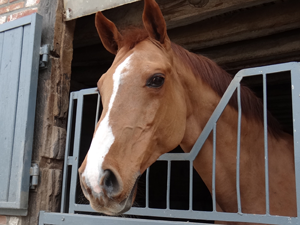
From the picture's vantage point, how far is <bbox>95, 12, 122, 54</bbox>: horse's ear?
6.02 feet

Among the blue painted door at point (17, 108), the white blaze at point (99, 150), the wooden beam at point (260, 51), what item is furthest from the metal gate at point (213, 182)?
the wooden beam at point (260, 51)

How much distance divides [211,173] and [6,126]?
1482 millimetres

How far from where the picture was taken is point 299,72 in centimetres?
142

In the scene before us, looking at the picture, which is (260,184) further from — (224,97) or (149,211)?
(149,211)

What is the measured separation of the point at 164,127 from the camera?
4.95ft

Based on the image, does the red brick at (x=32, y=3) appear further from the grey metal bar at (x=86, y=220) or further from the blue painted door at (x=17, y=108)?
the grey metal bar at (x=86, y=220)

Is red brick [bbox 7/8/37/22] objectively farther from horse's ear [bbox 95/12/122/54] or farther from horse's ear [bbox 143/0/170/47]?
horse's ear [bbox 143/0/170/47]

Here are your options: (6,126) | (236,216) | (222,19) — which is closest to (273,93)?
(222,19)

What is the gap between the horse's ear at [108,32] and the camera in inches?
72.2

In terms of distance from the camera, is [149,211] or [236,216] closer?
[236,216]

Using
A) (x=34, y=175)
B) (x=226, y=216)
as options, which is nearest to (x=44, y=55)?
(x=34, y=175)

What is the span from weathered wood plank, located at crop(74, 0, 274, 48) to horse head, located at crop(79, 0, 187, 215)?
2.38 feet

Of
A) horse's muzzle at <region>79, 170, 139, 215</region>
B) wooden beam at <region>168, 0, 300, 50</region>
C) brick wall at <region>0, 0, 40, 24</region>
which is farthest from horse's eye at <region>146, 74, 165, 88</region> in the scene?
wooden beam at <region>168, 0, 300, 50</region>

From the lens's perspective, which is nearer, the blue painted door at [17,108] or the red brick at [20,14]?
the blue painted door at [17,108]
